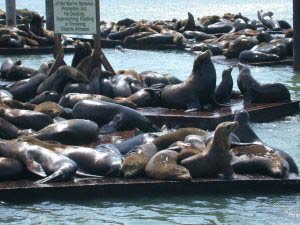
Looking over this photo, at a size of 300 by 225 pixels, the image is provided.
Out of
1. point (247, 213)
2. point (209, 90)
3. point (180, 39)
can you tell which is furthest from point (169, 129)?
point (180, 39)

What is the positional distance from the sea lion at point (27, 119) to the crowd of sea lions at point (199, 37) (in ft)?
33.4

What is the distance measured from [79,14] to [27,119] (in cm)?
378

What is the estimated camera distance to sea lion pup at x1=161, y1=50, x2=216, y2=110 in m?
12.7

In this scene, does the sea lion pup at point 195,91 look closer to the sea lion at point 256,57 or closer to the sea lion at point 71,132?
the sea lion at point 71,132

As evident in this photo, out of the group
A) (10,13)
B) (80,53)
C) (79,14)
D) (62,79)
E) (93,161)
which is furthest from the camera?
(10,13)

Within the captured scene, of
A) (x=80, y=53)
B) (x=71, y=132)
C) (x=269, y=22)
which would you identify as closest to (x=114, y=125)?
(x=71, y=132)

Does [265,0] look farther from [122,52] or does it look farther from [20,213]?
[20,213]

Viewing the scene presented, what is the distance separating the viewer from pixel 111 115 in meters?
11.1

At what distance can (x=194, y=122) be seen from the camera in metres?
11.9

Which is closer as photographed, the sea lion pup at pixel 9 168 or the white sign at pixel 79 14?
the sea lion pup at pixel 9 168

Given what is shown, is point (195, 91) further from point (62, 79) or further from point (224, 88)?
point (62, 79)

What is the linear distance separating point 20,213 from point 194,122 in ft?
14.2

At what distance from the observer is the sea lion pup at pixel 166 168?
8438 millimetres

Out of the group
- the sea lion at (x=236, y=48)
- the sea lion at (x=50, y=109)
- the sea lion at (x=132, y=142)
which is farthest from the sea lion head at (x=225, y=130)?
the sea lion at (x=236, y=48)
